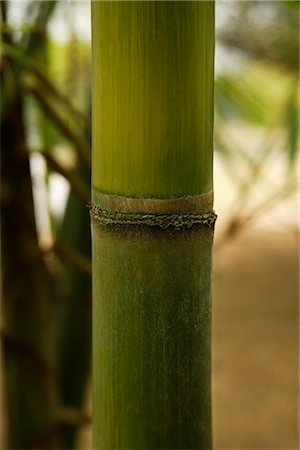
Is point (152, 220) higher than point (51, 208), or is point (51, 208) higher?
point (51, 208)

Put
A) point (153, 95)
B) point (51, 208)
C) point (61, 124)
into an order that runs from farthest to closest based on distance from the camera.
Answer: point (51, 208), point (61, 124), point (153, 95)

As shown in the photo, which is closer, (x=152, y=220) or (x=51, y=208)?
(x=152, y=220)

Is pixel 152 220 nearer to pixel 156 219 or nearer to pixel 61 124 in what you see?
pixel 156 219

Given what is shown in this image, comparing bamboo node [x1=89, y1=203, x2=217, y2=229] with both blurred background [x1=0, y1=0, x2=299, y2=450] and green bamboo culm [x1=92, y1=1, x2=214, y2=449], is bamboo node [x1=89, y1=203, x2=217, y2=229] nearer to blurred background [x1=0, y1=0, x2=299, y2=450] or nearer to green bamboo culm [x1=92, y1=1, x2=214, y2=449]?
green bamboo culm [x1=92, y1=1, x2=214, y2=449]

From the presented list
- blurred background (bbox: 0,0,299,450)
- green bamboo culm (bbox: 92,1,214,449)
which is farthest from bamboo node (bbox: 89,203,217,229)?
blurred background (bbox: 0,0,299,450)

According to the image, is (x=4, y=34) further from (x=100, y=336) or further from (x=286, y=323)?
(x=286, y=323)

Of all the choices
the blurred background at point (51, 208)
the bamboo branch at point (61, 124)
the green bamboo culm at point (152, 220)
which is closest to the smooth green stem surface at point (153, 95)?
the green bamboo culm at point (152, 220)

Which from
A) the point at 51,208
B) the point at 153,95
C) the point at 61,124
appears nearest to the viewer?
the point at 153,95

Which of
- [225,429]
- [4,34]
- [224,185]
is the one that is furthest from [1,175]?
[224,185]

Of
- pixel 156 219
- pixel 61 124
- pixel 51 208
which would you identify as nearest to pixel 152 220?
pixel 156 219
